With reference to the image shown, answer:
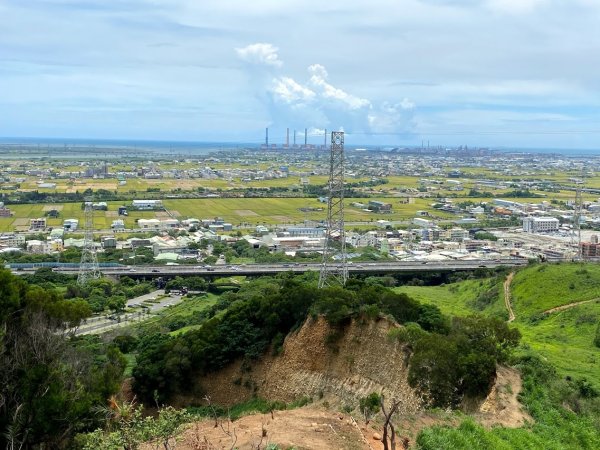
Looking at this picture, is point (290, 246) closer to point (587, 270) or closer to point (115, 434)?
point (587, 270)

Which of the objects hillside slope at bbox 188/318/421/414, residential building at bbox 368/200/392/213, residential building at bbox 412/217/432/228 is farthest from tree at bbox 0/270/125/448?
residential building at bbox 368/200/392/213

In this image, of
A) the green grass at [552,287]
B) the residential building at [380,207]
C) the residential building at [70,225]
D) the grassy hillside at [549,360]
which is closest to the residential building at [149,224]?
the residential building at [70,225]

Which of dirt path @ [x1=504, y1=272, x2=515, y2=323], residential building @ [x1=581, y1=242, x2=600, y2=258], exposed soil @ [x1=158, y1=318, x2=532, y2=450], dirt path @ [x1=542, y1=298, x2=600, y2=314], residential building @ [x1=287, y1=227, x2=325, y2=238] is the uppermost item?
exposed soil @ [x1=158, y1=318, x2=532, y2=450]

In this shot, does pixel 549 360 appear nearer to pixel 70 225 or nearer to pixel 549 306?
pixel 549 306

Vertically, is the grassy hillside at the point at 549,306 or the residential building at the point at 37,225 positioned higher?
the grassy hillside at the point at 549,306

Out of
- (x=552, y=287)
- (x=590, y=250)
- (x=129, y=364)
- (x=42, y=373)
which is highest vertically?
(x=42, y=373)

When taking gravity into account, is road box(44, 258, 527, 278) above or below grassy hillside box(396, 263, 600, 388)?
below

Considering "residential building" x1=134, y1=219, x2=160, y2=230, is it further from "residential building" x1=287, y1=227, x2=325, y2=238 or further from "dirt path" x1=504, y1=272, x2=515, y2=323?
"dirt path" x1=504, y1=272, x2=515, y2=323

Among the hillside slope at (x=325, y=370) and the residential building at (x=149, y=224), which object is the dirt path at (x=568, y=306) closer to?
the hillside slope at (x=325, y=370)

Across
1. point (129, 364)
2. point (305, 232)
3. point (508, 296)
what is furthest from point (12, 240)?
point (508, 296)
